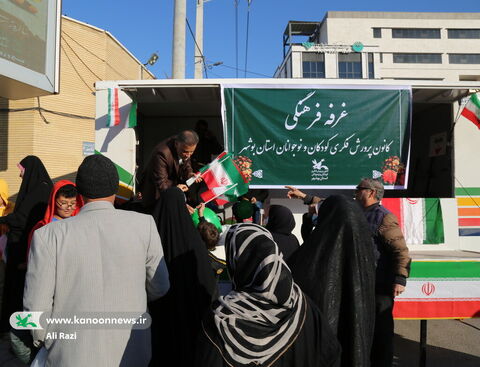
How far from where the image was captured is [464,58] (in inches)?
2518

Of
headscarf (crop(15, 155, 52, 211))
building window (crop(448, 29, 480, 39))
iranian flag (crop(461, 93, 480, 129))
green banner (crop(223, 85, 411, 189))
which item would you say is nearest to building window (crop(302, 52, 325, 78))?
building window (crop(448, 29, 480, 39))

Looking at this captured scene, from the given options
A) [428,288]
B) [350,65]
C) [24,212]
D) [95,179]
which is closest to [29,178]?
[24,212]

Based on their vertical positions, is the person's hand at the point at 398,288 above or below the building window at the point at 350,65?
below

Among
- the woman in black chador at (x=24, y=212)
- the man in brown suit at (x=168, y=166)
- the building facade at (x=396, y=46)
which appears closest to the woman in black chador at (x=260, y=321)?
the man in brown suit at (x=168, y=166)

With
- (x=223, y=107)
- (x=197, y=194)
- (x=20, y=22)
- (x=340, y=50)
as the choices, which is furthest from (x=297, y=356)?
(x=340, y=50)

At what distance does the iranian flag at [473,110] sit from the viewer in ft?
17.1

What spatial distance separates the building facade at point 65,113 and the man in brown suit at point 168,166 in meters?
8.54

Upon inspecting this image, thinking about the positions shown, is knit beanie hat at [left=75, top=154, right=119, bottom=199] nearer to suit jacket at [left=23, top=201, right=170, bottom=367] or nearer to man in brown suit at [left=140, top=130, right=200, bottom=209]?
suit jacket at [left=23, top=201, right=170, bottom=367]

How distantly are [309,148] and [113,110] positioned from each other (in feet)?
8.51

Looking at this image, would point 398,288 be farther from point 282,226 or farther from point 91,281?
point 91,281

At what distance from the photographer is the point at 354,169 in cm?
534

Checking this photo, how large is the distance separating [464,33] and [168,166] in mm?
75105

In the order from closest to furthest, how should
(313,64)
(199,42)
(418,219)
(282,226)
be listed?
(282,226) < (418,219) < (199,42) < (313,64)

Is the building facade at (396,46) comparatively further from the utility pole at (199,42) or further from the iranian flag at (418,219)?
the iranian flag at (418,219)
